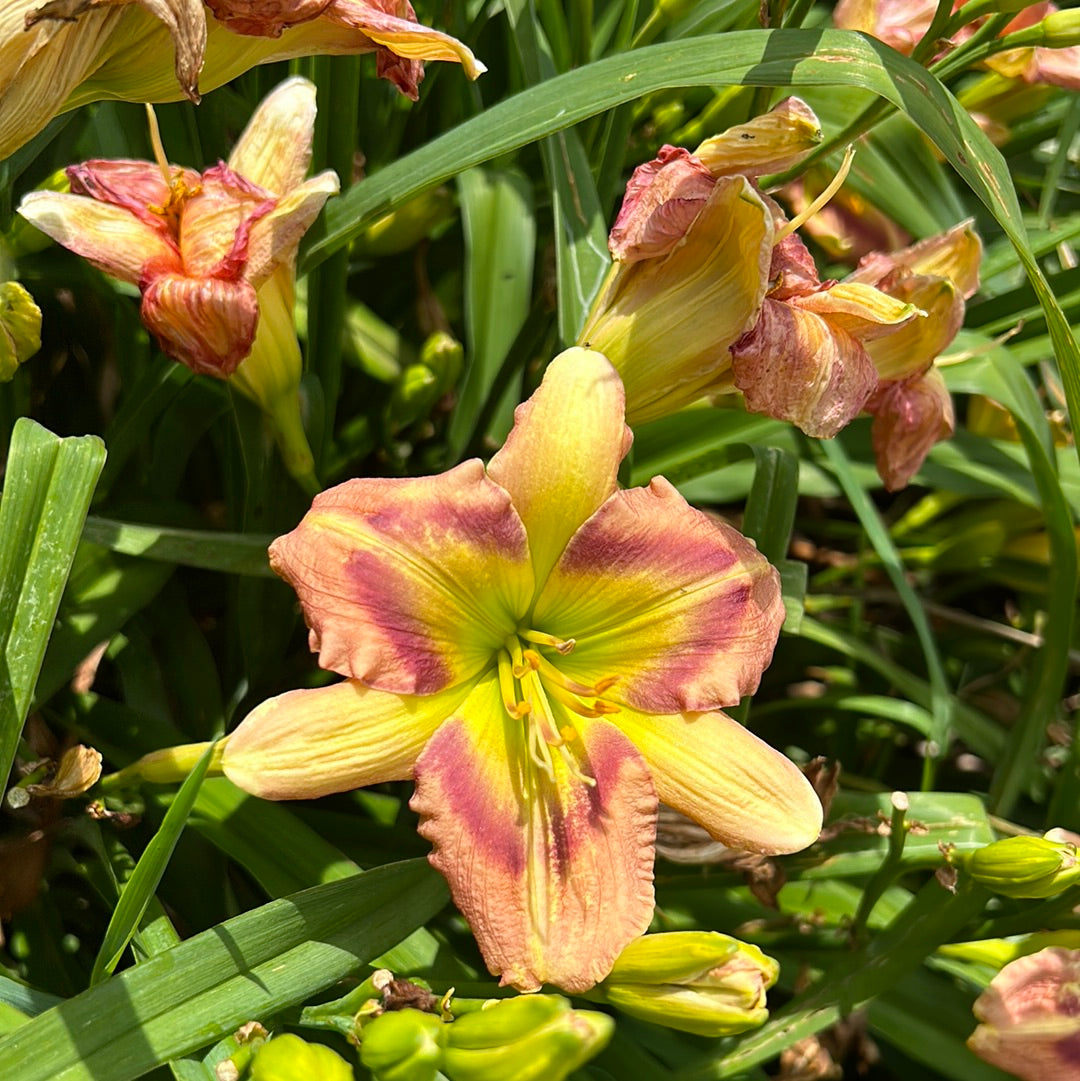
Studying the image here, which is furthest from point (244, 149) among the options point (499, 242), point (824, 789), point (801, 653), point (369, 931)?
point (801, 653)

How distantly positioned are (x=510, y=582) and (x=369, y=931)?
236 mm

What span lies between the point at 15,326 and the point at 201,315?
122mm

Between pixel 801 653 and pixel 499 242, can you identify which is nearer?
pixel 499 242

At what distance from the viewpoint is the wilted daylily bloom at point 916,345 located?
2.89 feet

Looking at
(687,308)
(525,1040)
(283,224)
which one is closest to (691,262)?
(687,308)

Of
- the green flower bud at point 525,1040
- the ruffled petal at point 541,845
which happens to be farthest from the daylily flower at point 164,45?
the green flower bud at point 525,1040

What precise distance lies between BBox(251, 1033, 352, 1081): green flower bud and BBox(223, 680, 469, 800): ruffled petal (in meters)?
0.14

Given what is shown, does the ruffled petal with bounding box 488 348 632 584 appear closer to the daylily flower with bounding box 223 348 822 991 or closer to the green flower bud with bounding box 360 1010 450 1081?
the daylily flower with bounding box 223 348 822 991

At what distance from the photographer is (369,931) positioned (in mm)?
710

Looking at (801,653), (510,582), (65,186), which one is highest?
(65,186)

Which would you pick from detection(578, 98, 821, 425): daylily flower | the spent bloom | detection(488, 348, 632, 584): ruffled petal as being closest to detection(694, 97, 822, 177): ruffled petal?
detection(578, 98, 821, 425): daylily flower

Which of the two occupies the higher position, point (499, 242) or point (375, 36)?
point (375, 36)

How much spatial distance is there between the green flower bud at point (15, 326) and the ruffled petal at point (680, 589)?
37cm

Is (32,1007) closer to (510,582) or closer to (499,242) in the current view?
(510,582)
